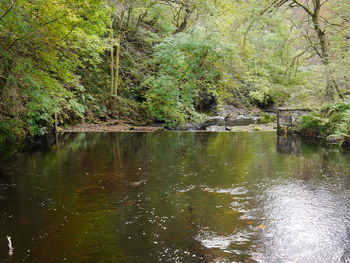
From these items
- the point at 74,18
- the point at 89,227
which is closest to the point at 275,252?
the point at 89,227

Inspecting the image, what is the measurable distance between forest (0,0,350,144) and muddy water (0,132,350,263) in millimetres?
Result: 2338

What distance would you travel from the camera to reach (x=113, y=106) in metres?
19.7

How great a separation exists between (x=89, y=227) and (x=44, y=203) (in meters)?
1.20

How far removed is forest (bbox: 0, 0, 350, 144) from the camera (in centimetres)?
767

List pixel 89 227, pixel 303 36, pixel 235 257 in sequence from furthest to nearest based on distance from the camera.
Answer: pixel 303 36, pixel 89 227, pixel 235 257

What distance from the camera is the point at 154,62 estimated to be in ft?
64.6

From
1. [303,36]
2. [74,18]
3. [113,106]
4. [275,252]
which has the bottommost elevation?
[275,252]

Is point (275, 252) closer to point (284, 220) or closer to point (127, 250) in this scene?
point (284, 220)

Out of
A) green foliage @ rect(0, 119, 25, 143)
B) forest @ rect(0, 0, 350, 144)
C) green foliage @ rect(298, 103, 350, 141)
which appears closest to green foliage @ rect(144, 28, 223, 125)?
forest @ rect(0, 0, 350, 144)

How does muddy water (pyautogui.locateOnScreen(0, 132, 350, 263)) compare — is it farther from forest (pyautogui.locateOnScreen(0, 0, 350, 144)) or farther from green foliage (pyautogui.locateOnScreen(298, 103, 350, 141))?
green foliage (pyautogui.locateOnScreen(298, 103, 350, 141))

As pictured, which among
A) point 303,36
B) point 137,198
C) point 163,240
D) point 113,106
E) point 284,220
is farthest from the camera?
point 113,106

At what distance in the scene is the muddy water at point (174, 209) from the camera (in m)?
3.32

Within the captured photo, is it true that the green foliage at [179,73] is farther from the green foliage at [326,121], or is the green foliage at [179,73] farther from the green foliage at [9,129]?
the green foliage at [9,129]

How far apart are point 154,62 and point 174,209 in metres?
16.0
